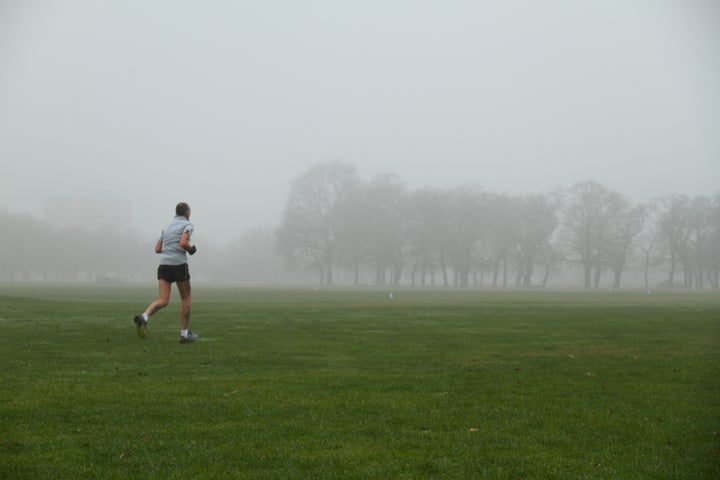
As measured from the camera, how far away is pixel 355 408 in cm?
814

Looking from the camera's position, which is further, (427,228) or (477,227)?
(477,227)

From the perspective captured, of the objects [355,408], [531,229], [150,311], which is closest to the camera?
Answer: [355,408]

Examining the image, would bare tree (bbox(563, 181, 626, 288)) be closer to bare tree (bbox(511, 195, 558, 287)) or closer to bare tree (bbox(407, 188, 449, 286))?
bare tree (bbox(511, 195, 558, 287))

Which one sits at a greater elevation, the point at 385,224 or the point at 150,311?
the point at 385,224

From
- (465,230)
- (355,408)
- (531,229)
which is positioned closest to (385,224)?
(465,230)

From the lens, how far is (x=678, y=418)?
310 inches

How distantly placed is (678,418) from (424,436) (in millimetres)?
3102

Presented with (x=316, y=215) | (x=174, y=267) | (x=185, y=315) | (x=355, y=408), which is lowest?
(x=355, y=408)

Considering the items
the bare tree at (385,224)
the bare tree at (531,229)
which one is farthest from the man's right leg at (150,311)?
the bare tree at (531,229)

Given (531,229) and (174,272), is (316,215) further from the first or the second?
(174,272)

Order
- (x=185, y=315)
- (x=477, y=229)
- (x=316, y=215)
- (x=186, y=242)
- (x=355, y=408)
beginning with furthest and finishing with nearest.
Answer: (x=477, y=229) → (x=316, y=215) → (x=185, y=315) → (x=186, y=242) → (x=355, y=408)

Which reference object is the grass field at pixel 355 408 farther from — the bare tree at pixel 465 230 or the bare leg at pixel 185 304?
the bare tree at pixel 465 230

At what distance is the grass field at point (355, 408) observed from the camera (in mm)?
5961

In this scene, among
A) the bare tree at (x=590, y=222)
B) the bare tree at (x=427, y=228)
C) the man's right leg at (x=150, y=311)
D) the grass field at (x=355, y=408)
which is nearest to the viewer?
the grass field at (x=355, y=408)
